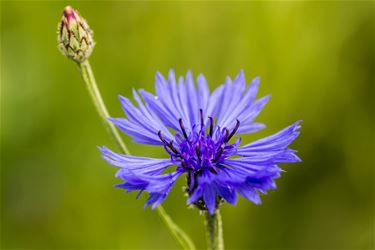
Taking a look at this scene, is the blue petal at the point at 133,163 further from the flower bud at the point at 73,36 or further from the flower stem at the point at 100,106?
the flower bud at the point at 73,36

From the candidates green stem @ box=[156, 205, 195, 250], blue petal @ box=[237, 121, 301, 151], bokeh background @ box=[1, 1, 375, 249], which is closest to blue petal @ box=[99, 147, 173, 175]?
green stem @ box=[156, 205, 195, 250]

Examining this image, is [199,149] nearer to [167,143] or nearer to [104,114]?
[167,143]

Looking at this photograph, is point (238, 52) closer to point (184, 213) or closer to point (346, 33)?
point (346, 33)

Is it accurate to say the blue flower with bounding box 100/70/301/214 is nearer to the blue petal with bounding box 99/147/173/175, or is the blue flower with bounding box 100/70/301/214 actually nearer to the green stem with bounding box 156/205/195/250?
the blue petal with bounding box 99/147/173/175

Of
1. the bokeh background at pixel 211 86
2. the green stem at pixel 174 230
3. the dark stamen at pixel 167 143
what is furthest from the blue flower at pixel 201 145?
the bokeh background at pixel 211 86

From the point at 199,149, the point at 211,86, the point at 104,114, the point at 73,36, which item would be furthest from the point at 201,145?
the point at 211,86
